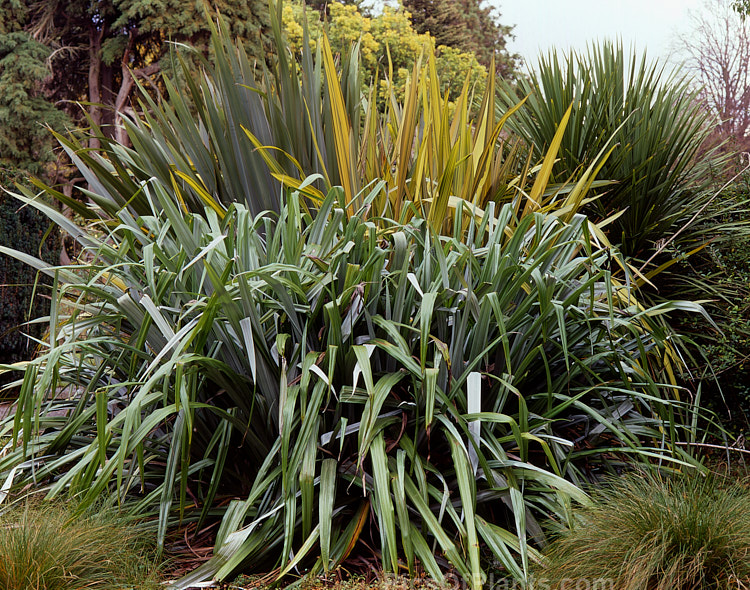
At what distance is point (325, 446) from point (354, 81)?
1906 mm

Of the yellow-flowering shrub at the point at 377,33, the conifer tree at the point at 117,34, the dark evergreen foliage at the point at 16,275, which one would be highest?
the yellow-flowering shrub at the point at 377,33

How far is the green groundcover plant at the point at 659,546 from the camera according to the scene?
1.55m

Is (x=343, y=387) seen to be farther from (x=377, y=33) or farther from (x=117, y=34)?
(x=377, y=33)

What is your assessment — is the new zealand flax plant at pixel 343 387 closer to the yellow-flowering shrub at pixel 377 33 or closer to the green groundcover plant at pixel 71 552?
the green groundcover plant at pixel 71 552

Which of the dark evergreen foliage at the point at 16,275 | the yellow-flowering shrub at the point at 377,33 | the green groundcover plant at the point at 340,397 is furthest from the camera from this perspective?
the yellow-flowering shrub at the point at 377,33

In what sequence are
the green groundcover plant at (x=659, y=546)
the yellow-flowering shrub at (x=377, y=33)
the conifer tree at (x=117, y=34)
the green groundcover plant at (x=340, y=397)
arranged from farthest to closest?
the yellow-flowering shrub at (x=377, y=33)
the conifer tree at (x=117, y=34)
the green groundcover plant at (x=340, y=397)
the green groundcover plant at (x=659, y=546)

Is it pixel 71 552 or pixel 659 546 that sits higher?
pixel 659 546

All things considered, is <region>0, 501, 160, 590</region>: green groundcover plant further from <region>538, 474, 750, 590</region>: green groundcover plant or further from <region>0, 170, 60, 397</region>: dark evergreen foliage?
<region>0, 170, 60, 397</region>: dark evergreen foliage

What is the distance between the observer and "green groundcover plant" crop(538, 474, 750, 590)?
1.55m

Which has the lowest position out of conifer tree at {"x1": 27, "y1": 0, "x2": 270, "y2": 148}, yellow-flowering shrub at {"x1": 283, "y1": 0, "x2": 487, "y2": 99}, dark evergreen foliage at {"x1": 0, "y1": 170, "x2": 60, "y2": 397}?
dark evergreen foliage at {"x1": 0, "y1": 170, "x2": 60, "y2": 397}

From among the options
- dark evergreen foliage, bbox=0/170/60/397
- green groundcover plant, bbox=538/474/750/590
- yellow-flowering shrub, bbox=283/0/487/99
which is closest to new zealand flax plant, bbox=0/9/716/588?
green groundcover plant, bbox=538/474/750/590

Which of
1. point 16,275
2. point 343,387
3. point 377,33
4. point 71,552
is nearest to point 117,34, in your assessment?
point 377,33

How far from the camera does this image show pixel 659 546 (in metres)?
1.58

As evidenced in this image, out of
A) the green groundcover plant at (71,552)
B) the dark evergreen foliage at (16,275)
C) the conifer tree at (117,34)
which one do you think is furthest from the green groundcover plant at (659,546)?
the conifer tree at (117,34)
